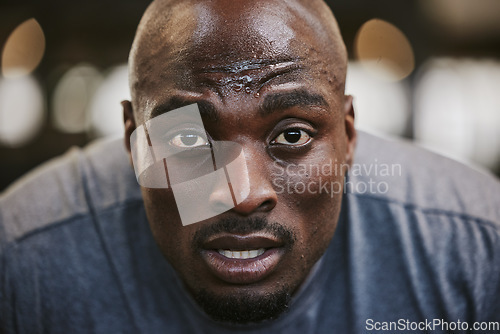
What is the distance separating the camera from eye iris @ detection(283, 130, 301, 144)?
3.63 ft

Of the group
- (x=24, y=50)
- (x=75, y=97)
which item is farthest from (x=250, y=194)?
(x=75, y=97)

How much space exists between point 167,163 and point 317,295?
0.58 metres

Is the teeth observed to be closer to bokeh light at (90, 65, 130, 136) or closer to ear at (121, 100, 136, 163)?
ear at (121, 100, 136, 163)

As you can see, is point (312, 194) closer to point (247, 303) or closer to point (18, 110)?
point (247, 303)

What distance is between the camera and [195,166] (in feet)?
3.66

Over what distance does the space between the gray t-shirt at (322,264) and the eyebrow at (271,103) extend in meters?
0.49

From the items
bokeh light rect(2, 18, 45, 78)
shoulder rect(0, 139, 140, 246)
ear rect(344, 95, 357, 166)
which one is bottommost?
shoulder rect(0, 139, 140, 246)

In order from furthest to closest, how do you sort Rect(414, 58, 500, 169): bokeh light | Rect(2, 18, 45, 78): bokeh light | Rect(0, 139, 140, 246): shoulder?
1. Rect(414, 58, 500, 169): bokeh light
2. Rect(2, 18, 45, 78): bokeh light
3. Rect(0, 139, 140, 246): shoulder

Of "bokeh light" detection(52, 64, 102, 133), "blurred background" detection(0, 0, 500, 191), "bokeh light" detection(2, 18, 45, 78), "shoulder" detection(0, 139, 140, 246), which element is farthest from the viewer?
"bokeh light" detection(52, 64, 102, 133)

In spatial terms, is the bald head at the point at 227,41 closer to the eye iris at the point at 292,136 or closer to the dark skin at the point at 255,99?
the dark skin at the point at 255,99

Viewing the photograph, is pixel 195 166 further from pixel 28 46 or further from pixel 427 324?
pixel 28 46

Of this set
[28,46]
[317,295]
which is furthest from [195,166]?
[28,46]

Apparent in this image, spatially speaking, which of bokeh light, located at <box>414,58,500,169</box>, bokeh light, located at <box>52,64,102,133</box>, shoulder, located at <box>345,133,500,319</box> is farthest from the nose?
bokeh light, located at <box>52,64,102,133</box>

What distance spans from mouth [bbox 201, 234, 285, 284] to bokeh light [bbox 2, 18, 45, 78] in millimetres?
3420
